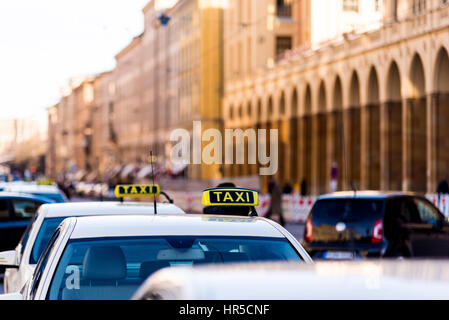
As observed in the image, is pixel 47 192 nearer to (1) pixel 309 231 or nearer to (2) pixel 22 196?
(2) pixel 22 196

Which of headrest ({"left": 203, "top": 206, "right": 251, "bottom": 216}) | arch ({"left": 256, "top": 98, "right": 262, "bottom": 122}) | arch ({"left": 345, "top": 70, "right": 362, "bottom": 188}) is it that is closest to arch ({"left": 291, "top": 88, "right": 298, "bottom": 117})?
arch ({"left": 256, "top": 98, "right": 262, "bottom": 122})

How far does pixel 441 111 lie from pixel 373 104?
953 centimetres

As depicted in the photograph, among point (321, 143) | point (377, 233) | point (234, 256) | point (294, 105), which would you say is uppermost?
point (294, 105)

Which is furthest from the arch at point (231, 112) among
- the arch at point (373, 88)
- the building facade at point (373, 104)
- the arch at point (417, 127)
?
the arch at point (417, 127)

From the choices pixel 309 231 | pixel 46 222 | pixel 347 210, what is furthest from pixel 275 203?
pixel 46 222

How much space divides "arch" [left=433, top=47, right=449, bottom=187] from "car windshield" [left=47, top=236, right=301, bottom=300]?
40.3 m

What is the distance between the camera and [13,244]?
19469 mm

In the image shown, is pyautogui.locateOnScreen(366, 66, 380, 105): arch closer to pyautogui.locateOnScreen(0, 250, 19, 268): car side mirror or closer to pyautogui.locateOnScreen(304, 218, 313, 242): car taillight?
→ pyautogui.locateOnScreen(304, 218, 313, 242): car taillight

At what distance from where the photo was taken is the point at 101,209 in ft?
31.9

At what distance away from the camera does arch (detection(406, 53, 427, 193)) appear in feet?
162

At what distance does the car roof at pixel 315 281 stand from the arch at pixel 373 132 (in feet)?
170
